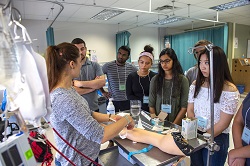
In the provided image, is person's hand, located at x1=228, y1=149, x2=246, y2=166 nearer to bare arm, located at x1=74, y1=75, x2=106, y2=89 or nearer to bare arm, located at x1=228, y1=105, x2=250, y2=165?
bare arm, located at x1=228, y1=105, x2=250, y2=165

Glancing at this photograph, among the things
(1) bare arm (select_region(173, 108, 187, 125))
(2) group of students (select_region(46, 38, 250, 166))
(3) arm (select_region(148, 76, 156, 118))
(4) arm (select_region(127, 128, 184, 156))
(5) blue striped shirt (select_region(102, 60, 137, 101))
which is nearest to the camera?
(2) group of students (select_region(46, 38, 250, 166))

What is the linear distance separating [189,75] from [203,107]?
3.97 ft

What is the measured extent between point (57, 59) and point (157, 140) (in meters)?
0.75

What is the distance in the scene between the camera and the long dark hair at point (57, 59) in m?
0.96

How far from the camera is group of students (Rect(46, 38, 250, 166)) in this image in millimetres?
904

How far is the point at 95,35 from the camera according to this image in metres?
6.47

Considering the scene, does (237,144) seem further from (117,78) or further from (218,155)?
(117,78)

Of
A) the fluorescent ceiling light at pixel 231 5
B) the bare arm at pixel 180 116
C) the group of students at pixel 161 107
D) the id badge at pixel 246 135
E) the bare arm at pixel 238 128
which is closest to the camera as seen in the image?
the group of students at pixel 161 107

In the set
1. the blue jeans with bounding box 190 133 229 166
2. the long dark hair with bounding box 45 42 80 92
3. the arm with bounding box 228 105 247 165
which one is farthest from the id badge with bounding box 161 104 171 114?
→ the long dark hair with bounding box 45 42 80 92

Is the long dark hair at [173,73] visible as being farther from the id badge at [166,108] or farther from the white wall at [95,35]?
the white wall at [95,35]

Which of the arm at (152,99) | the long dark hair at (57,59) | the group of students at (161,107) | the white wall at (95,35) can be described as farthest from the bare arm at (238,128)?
the white wall at (95,35)

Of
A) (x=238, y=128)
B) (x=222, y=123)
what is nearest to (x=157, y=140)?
(x=222, y=123)

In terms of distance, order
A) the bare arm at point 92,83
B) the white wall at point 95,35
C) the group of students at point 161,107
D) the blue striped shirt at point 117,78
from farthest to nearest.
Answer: the white wall at point 95,35, the blue striped shirt at point 117,78, the bare arm at point 92,83, the group of students at point 161,107

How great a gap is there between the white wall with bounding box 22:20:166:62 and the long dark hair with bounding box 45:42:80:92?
15.8 feet
